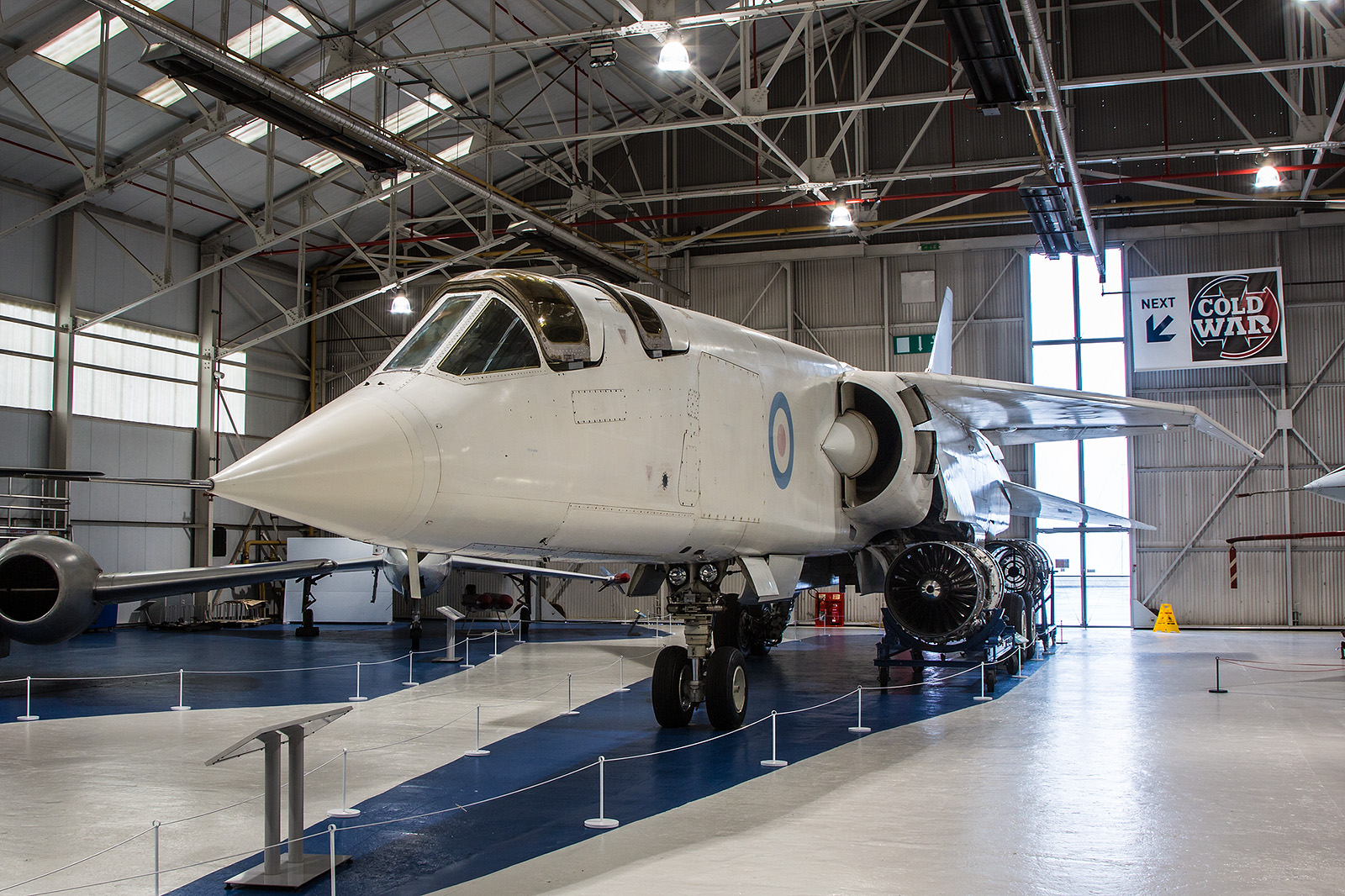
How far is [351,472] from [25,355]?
20.8m

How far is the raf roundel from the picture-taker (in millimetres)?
8383

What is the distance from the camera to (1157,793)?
6465 millimetres

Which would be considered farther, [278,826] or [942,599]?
[942,599]

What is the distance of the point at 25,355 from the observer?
21.4 meters

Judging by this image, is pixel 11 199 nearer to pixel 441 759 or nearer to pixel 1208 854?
pixel 441 759

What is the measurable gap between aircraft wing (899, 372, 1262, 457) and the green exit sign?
37.4ft

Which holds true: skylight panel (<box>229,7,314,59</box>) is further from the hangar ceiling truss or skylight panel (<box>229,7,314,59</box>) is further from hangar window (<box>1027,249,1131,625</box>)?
hangar window (<box>1027,249,1131,625</box>)

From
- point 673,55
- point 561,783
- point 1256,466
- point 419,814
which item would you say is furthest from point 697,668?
point 1256,466

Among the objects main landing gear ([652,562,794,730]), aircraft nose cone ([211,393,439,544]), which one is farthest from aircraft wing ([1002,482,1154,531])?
aircraft nose cone ([211,393,439,544])

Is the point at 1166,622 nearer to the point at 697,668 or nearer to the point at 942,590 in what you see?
the point at 942,590

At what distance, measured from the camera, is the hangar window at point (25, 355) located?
2102cm

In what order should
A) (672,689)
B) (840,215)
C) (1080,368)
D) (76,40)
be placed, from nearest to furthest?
1. (672,689)
2. (76,40)
3. (840,215)
4. (1080,368)

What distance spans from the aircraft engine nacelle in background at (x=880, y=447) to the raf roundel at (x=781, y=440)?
77cm

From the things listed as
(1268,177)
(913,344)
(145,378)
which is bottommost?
(145,378)
